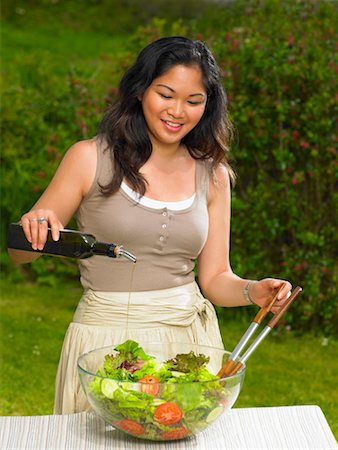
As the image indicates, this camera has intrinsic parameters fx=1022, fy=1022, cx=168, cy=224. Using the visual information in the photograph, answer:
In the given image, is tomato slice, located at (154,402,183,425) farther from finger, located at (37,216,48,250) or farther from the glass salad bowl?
finger, located at (37,216,48,250)

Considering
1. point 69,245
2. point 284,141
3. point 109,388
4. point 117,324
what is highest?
point 69,245

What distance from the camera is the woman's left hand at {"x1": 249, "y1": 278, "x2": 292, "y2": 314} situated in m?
2.52

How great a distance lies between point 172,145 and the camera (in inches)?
115

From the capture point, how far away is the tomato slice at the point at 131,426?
2188 millimetres

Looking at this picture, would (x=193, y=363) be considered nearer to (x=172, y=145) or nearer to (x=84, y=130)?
(x=172, y=145)

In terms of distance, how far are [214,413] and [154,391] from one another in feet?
0.54

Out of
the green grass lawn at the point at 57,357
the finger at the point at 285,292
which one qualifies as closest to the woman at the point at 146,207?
the finger at the point at 285,292

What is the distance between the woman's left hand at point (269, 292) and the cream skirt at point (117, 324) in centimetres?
24

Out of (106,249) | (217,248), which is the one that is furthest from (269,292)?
(106,249)

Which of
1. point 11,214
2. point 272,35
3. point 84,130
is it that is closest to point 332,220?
point 272,35

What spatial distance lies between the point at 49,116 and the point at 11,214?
2.26 ft

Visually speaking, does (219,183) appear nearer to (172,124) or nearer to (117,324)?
(172,124)

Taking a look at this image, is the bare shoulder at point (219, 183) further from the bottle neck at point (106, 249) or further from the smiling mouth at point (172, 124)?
the bottle neck at point (106, 249)

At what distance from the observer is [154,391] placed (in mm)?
2139
